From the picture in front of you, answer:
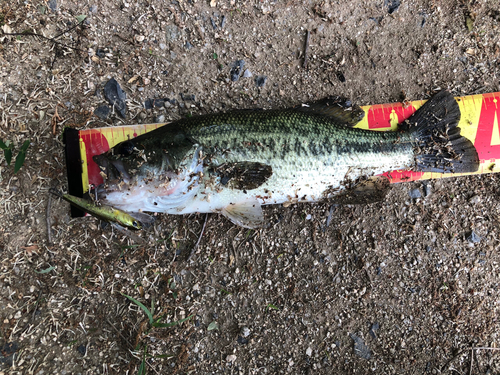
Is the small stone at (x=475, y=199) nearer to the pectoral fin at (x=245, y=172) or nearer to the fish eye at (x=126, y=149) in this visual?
the pectoral fin at (x=245, y=172)

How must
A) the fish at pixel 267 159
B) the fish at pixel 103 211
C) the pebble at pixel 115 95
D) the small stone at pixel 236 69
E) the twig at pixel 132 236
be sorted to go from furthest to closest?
the small stone at pixel 236 69 → the pebble at pixel 115 95 → the twig at pixel 132 236 → the fish at pixel 267 159 → the fish at pixel 103 211

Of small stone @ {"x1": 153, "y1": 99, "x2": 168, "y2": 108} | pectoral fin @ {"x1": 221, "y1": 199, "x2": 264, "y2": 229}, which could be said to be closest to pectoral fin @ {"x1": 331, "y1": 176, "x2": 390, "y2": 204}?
pectoral fin @ {"x1": 221, "y1": 199, "x2": 264, "y2": 229}

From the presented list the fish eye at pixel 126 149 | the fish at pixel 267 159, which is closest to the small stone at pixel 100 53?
the fish at pixel 267 159

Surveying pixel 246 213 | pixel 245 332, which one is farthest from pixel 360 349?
pixel 246 213

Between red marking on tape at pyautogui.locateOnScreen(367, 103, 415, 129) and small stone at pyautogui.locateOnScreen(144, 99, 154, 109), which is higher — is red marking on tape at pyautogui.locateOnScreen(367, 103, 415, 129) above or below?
below

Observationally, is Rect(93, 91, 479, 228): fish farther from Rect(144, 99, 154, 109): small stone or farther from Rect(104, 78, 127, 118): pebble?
Rect(104, 78, 127, 118): pebble

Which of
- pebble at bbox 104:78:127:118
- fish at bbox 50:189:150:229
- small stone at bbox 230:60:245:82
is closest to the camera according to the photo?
fish at bbox 50:189:150:229

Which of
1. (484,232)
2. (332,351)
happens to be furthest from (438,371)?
(484,232)
